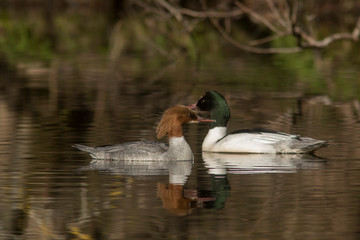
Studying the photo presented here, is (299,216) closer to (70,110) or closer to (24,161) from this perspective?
(24,161)

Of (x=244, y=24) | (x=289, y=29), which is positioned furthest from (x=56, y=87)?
(x=244, y=24)

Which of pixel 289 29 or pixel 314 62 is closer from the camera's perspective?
pixel 289 29

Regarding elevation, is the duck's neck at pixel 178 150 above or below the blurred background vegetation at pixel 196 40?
below

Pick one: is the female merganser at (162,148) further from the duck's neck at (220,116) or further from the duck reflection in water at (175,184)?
the duck's neck at (220,116)

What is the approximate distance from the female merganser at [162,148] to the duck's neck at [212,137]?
1055 mm

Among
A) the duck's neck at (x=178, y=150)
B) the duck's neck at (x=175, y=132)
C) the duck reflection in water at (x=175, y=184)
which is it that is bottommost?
the duck reflection in water at (x=175, y=184)

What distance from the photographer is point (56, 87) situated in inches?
875

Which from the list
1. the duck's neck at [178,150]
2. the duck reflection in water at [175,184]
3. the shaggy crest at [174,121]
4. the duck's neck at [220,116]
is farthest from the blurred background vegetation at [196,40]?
the duck reflection in water at [175,184]

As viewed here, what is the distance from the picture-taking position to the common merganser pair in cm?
1272

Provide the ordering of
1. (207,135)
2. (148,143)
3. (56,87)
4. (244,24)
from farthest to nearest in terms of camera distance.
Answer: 1. (244,24)
2. (56,87)
3. (207,135)
4. (148,143)

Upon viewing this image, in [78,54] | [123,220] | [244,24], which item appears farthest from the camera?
[244,24]

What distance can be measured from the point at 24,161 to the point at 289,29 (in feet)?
25.6

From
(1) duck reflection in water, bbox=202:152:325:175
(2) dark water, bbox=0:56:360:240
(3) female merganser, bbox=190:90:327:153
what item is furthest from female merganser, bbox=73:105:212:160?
(3) female merganser, bbox=190:90:327:153

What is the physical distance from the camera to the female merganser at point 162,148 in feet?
41.7
